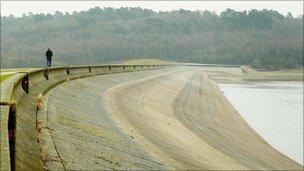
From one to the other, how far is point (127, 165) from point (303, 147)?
87.9 ft

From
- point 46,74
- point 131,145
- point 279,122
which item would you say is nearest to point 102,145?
point 131,145

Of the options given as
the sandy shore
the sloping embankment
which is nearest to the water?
the sandy shore

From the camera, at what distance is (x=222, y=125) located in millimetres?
35156

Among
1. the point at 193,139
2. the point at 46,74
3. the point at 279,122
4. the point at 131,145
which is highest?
the point at 46,74

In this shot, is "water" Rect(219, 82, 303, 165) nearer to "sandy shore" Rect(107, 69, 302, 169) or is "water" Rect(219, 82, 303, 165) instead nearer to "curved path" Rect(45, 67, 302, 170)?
"sandy shore" Rect(107, 69, 302, 169)

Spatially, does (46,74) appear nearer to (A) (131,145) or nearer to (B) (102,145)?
(A) (131,145)

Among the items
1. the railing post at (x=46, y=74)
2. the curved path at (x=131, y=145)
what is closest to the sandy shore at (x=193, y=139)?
the curved path at (x=131, y=145)

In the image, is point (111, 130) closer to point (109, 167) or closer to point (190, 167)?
point (190, 167)

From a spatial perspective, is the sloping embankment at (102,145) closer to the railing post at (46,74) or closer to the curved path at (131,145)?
the curved path at (131,145)

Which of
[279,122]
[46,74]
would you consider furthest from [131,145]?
[279,122]

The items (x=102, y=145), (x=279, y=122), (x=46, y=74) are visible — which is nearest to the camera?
(x=102, y=145)

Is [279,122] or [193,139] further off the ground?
[193,139]

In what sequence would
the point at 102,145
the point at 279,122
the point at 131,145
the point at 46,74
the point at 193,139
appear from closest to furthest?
the point at 102,145 < the point at 131,145 < the point at 193,139 < the point at 46,74 < the point at 279,122

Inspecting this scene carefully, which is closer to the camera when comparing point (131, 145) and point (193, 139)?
point (131, 145)
